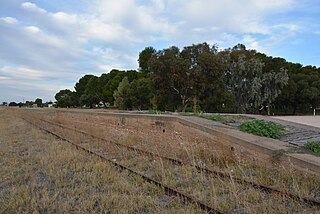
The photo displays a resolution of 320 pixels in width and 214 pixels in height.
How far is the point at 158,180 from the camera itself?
7.13 m

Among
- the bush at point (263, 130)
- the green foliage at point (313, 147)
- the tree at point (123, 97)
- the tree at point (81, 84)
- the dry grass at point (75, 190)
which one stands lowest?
the dry grass at point (75, 190)

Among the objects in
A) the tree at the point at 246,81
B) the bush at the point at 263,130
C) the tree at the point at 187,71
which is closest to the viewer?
the bush at the point at 263,130

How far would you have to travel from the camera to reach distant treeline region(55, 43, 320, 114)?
114ft

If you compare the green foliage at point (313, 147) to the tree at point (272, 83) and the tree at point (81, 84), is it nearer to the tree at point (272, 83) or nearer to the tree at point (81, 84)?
the tree at point (272, 83)

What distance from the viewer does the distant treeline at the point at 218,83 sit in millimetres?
34719

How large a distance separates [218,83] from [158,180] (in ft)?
99.0

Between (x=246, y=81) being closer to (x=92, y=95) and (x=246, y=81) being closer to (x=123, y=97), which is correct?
(x=123, y=97)

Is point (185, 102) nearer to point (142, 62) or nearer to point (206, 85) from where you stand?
point (206, 85)

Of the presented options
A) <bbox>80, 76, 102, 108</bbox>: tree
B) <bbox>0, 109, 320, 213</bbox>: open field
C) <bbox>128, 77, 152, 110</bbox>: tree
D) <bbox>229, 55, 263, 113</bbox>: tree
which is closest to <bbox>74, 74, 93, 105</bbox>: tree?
<bbox>80, 76, 102, 108</bbox>: tree

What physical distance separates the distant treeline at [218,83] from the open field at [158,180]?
65.9 feet

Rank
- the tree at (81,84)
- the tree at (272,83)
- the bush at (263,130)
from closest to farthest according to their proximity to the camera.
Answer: the bush at (263,130), the tree at (272,83), the tree at (81,84)

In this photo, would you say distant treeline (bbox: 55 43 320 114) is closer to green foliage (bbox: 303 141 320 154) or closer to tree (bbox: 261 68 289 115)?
tree (bbox: 261 68 289 115)

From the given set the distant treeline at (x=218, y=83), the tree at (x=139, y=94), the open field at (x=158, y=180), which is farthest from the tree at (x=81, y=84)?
the open field at (x=158, y=180)

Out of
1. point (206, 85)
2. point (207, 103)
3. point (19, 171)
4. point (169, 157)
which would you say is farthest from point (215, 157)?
point (207, 103)
